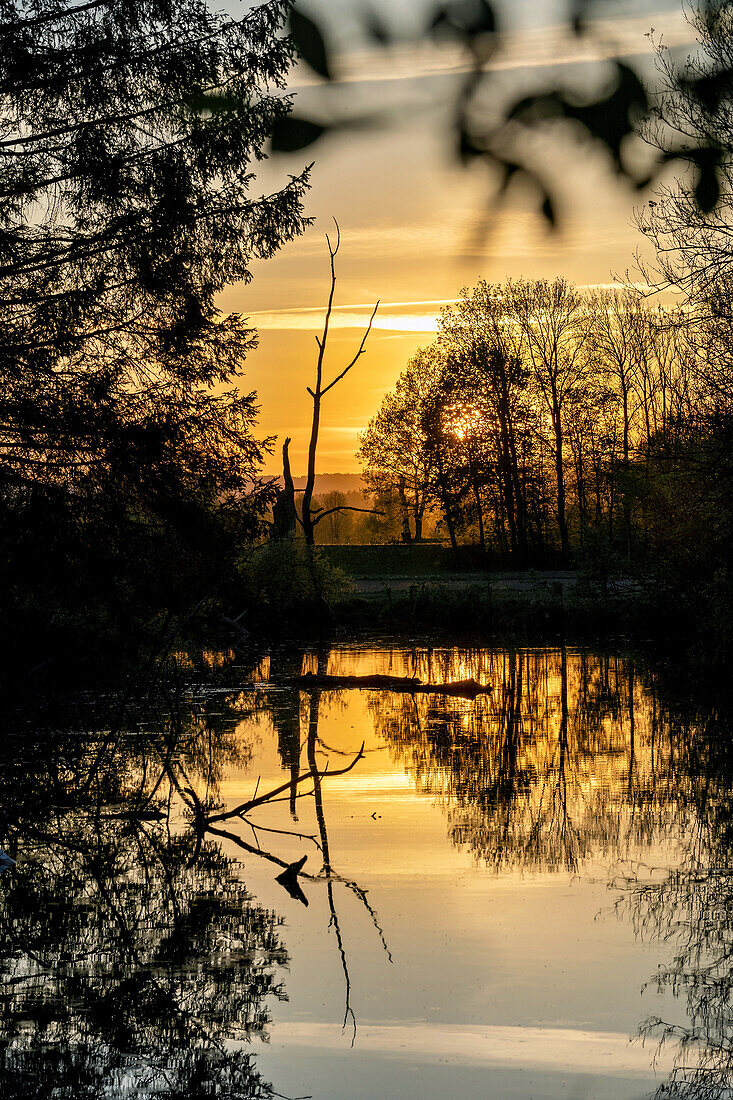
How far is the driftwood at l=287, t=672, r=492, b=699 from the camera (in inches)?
790

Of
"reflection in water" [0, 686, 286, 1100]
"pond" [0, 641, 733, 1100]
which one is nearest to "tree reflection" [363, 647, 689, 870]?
"pond" [0, 641, 733, 1100]

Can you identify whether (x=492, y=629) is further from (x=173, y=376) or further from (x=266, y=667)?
(x=173, y=376)

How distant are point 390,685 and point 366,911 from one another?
12561 millimetres

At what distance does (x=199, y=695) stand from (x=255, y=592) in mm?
11540

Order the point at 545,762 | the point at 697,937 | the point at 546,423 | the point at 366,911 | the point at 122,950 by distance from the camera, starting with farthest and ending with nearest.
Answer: the point at 546,423 → the point at 545,762 → the point at 366,911 → the point at 697,937 → the point at 122,950

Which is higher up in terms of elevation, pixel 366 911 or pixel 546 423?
pixel 546 423

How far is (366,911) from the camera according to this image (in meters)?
7.98

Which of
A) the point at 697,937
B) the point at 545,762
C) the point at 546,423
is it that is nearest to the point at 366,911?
the point at 697,937

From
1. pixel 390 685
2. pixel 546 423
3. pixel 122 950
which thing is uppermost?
pixel 546 423

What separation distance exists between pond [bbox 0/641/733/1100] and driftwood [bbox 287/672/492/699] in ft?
12.6

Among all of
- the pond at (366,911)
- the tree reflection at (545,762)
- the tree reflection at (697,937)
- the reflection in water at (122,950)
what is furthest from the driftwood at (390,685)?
the tree reflection at (697,937)

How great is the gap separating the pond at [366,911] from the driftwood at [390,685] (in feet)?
12.6

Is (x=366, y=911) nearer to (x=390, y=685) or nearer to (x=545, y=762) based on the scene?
(x=545, y=762)

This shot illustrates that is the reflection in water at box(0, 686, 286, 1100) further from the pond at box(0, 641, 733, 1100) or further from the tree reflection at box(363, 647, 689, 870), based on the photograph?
the tree reflection at box(363, 647, 689, 870)
